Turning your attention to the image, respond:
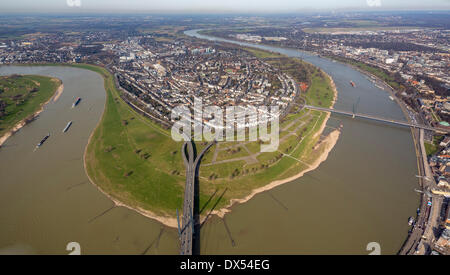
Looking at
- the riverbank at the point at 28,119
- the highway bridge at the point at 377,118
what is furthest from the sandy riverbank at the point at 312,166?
the riverbank at the point at 28,119

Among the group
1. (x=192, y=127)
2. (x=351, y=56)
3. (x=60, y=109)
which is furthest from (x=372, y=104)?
(x=60, y=109)

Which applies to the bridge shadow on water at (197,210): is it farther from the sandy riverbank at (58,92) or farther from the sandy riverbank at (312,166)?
the sandy riverbank at (58,92)

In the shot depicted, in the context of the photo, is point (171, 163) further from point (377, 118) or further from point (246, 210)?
point (377, 118)

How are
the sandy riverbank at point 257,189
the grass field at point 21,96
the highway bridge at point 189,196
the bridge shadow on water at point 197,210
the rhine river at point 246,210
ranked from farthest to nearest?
the grass field at point 21,96 < the sandy riverbank at point 257,189 < the rhine river at point 246,210 < the bridge shadow on water at point 197,210 < the highway bridge at point 189,196

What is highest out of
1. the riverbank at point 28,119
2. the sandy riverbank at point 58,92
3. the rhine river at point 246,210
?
the sandy riverbank at point 58,92

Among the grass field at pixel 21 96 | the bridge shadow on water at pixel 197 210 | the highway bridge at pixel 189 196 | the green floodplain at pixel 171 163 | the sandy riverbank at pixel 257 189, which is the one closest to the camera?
the highway bridge at pixel 189 196

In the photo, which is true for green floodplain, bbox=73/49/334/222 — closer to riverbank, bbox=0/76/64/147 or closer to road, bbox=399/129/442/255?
road, bbox=399/129/442/255
